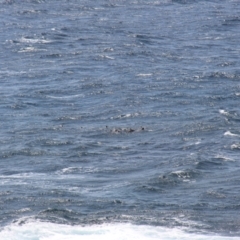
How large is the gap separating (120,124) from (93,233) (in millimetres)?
30640

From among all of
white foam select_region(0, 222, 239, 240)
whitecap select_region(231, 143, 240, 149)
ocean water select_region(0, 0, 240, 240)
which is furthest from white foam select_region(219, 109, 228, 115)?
white foam select_region(0, 222, 239, 240)

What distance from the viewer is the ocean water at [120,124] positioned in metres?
82.7

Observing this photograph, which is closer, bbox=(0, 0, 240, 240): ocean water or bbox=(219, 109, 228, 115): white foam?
bbox=(0, 0, 240, 240): ocean water

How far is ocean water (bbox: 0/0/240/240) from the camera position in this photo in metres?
82.7

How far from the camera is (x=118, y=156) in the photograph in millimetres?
98062

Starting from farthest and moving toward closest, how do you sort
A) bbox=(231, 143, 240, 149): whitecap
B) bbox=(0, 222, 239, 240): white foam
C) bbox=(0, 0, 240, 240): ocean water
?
bbox=(231, 143, 240, 149): whitecap, bbox=(0, 0, 240, 240): ocean water, bbox=(0, 222, 239, 240): white foam

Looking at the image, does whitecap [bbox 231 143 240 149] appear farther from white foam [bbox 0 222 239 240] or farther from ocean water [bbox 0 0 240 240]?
white foam [bbox 0 222 239 240]

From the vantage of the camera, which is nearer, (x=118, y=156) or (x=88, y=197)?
(x=88, y=197)

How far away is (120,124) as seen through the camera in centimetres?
10862

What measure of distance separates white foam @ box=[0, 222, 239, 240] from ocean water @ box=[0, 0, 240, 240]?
0.10 metres

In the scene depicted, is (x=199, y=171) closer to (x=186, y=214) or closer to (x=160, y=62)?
(x=186, y=214)

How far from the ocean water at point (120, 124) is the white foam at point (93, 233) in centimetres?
10

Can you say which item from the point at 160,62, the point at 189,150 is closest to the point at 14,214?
the point at 189,150

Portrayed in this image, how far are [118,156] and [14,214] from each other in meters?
18.0
